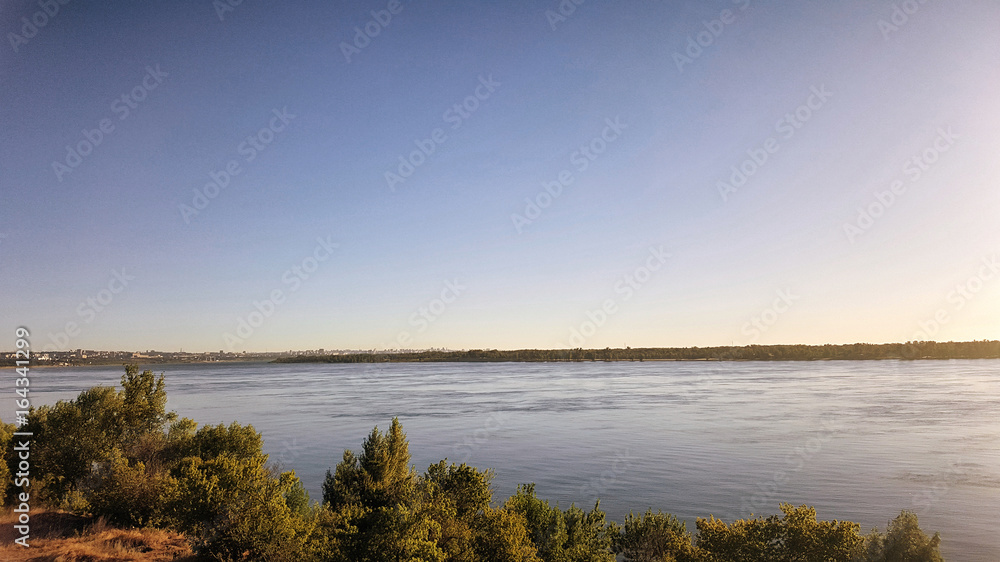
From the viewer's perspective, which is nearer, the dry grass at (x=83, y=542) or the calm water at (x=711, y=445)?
the dry grass at (x=83, y=542)

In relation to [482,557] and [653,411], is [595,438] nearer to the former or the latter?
[653,411]

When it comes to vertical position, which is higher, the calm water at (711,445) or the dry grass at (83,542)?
the dry grass at (83,542)

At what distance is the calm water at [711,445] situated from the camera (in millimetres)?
24391

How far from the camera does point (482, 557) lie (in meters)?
11.9

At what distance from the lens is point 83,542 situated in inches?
536

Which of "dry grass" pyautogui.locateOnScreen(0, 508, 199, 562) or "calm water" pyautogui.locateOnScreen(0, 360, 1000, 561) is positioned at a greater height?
"dry grass" pyautogui.locateOnScreen(0, 508, 199, 562)

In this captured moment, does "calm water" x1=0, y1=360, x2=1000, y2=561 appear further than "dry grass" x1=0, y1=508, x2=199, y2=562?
Yes

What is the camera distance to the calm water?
24.4 metres

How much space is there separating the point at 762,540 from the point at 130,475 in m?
17.1

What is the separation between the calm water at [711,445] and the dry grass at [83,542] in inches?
459

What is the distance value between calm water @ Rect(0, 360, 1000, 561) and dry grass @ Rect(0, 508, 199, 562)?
11660mm

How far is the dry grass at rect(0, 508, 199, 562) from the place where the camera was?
491 inches

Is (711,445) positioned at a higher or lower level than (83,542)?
lower

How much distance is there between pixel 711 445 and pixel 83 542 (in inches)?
1335
